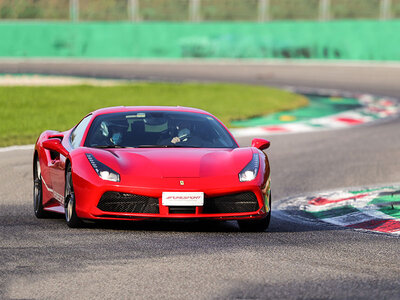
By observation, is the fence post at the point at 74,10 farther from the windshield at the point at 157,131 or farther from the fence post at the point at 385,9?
the windshield at the point at 157,131

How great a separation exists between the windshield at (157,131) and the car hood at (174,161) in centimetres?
27

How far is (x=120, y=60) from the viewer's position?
127 ft

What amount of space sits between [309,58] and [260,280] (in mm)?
31352

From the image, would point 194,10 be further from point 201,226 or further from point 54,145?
point 201,226

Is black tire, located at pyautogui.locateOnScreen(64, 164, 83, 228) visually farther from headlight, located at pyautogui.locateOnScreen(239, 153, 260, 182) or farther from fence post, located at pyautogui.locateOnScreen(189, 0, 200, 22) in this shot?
fence post, located at pyautogui.locateOnScreen(189, 0, 200, 22)

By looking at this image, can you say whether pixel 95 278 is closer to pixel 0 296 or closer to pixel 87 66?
pixel 0 296

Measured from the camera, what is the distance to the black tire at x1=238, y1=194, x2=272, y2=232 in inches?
303

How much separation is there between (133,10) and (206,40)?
3.42 metres

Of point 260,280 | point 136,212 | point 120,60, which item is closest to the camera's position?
point 260,280

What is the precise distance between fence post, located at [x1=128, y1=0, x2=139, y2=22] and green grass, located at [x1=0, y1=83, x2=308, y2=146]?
451 inches

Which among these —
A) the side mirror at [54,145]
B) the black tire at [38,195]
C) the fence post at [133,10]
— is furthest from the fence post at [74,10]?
the side mirror at [54,145]

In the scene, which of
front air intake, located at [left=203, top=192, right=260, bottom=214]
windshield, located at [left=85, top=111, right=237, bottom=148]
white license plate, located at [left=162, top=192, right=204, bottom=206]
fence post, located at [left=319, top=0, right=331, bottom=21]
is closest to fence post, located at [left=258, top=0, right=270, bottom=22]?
fence post, located at [left=319, top=0, right=331, bottom=21]

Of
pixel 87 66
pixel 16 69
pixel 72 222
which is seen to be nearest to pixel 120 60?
pixel 87 66

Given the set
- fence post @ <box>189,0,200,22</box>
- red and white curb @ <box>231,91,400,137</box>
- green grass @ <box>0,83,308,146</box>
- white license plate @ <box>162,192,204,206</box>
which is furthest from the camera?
fence post @ <box>189,0,200,22</box>
